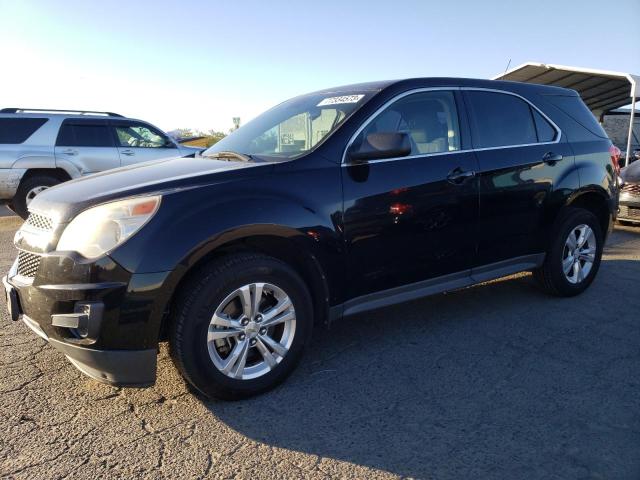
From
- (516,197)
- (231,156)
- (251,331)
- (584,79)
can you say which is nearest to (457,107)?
(516,197)

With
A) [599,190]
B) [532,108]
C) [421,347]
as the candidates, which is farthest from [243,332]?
[599,190]

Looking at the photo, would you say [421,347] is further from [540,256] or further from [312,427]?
[540,256]

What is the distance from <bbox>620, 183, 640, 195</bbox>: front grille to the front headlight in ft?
24.4

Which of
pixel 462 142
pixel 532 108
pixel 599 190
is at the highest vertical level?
pixel 532 108

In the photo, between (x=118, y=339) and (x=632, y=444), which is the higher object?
(x=118, y=339)

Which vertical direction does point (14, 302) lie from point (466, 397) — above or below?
above

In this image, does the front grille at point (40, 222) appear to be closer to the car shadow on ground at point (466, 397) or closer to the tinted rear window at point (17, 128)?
the car shadow on ground at point (466, 397)

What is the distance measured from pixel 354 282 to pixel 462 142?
1397mm

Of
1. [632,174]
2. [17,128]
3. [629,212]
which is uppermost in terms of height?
[17,128]

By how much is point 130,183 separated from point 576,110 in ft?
12.9

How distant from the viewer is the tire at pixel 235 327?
2609 millimetres

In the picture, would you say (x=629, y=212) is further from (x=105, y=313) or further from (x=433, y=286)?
(x=105, y=313)

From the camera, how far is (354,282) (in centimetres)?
319

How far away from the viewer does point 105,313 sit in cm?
243
